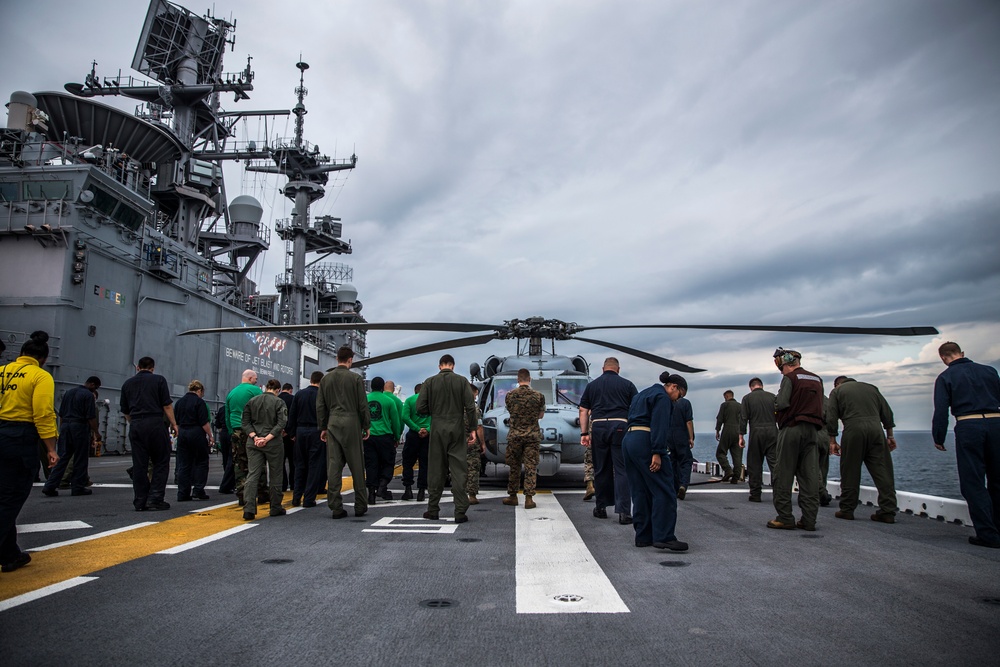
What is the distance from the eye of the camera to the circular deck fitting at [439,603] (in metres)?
3.32

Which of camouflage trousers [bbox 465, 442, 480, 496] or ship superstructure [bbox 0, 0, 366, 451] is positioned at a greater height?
ship superstructure [bbox 0, 0, 366, 451]

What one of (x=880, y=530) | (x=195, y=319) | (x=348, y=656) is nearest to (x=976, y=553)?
(x=880, y=530)

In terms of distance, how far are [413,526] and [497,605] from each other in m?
2.96

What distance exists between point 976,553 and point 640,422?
Answer: 2.90 metres

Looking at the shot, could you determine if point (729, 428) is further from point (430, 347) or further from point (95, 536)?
point (95, 536)

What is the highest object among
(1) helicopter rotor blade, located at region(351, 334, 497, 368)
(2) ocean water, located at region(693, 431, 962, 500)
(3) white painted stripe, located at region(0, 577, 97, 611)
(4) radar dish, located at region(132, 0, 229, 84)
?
(4) radar dish, located at region(132, 0, 229, 84)

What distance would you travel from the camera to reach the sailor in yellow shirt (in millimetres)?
3988

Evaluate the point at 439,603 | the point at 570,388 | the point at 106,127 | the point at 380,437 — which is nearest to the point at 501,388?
the point at 570,388

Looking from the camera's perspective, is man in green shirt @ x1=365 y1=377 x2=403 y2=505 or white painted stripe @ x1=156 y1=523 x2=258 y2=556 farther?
man in green shirt @ x1=365 y1=377 x2=403 y2=505

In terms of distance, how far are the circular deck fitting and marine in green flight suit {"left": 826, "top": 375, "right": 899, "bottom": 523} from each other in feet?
18.0

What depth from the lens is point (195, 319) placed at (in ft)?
84.7

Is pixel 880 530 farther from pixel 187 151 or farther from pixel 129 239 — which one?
pixel 187 151

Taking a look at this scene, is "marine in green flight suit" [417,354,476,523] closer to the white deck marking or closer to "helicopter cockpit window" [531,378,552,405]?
the white deck marking

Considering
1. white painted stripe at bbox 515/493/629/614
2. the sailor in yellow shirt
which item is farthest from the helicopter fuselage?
the sailor in yellow shirt
